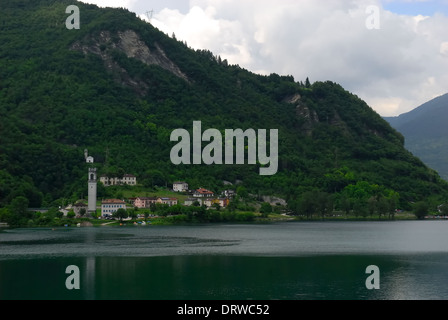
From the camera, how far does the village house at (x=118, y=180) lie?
6565 inches

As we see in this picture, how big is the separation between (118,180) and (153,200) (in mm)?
22024

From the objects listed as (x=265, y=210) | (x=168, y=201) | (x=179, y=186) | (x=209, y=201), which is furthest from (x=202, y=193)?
(x=265, y=210)

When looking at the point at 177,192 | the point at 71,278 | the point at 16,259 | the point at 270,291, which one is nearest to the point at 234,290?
the point at 270,291

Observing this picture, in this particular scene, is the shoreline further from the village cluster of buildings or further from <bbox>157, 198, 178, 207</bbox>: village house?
<bbox>157, 198, 178, 207</bbox>: village house

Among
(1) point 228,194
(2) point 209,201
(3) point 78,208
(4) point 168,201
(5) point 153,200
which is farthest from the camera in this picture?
(1) point 228,194

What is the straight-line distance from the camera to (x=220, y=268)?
195 feet

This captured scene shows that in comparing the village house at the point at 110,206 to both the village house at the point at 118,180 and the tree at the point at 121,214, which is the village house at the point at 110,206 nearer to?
the tree at the point at 121,214

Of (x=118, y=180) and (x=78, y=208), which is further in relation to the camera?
(x=118, y=180)

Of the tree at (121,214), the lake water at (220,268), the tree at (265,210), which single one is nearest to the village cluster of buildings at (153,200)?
the tree at (121,214)

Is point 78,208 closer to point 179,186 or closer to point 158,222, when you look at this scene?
point 158,222

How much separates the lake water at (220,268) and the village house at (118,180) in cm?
7452

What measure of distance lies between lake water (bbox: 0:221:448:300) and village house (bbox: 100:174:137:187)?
74521 mm

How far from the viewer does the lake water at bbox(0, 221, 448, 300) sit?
4747 centimetres

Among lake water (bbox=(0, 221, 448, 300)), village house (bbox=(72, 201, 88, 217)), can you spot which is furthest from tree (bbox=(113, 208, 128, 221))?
lake water (bbox=(0, 221, 448, 300))
